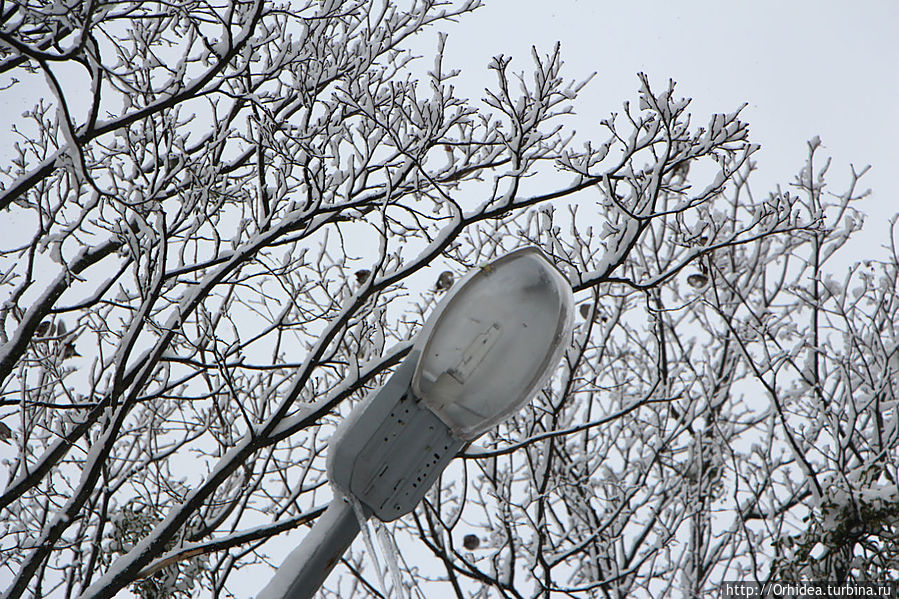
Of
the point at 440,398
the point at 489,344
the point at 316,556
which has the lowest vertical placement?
the point at 316,556

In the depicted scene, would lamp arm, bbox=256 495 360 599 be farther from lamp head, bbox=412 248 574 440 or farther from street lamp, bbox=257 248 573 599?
lamp head, bbox=412 248 574 440

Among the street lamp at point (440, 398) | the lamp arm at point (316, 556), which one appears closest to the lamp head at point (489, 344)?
the street lamp at point (440, 398)

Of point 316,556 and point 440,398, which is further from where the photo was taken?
point 440,398

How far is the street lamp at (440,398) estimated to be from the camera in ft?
5.00

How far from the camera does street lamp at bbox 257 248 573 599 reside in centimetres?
153

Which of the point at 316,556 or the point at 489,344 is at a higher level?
the point at 489,344

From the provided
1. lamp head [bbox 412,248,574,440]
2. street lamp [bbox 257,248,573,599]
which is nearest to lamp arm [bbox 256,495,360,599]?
street lamp [bbox 257,248,573,599]

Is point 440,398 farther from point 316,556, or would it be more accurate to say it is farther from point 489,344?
point 316,556

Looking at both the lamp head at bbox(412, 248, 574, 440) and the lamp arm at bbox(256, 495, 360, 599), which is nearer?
the lamp arm at bbox(256, 495, 360, 599)

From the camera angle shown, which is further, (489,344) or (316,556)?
(489,344)

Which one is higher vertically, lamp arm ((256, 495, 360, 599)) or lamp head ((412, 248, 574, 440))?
lamp head ((412, 248, 574, 440))

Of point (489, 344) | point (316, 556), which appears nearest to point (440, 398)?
point (489, 344)

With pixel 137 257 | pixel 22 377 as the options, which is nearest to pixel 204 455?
pixel 22 377

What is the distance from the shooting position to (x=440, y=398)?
161cm
